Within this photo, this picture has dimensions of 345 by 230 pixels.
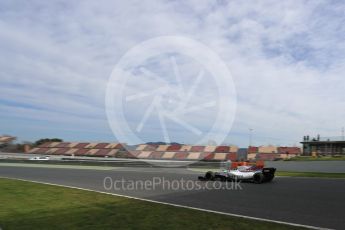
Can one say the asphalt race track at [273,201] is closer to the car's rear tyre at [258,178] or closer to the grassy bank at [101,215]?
the grassy bank at [101,215]

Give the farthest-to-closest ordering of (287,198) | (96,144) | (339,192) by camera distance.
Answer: (96,144) < (339,192) < (287,198)

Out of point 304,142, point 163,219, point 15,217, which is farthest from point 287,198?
point 304,142

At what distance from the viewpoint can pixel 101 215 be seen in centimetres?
993

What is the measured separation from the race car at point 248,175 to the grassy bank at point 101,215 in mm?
7746

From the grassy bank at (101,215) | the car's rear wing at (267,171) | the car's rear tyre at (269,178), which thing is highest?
the car's rear wing at (267,171)

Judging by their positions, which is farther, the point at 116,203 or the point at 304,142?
the point at 304,142

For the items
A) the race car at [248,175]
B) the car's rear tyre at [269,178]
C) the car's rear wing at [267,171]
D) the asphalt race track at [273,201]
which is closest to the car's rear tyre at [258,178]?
the race car at [248,175]

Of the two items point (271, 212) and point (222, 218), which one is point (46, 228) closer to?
point (222, 218)

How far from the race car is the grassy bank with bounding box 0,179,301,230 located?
25.4ft

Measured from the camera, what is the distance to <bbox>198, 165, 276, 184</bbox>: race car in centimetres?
1880

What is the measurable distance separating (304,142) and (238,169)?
2713 inches

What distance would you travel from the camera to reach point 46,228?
8.38 meters

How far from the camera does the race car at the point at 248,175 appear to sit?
18.8 m

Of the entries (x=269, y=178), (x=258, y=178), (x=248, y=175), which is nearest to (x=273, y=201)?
(x=258, y=178)
